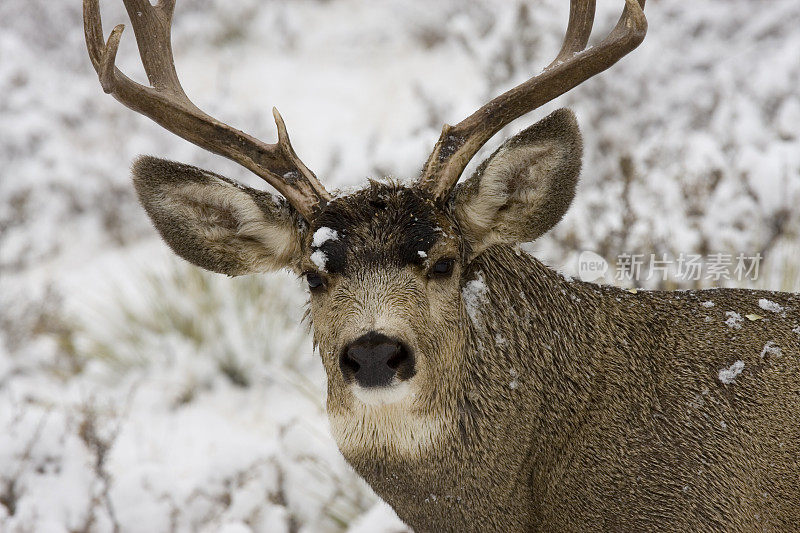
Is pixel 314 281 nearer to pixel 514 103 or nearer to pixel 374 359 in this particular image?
pixel 374 359

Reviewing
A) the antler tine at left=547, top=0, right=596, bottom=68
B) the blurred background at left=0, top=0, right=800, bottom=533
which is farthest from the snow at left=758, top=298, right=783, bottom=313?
the blurred background at left=0, top=0, right=800, bottom=533

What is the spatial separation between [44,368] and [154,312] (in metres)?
1.26

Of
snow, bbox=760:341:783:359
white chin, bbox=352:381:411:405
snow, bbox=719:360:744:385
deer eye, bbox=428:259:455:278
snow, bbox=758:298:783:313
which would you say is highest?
snow, bbox=758:298:783:313

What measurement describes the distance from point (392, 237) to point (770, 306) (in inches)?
61.4

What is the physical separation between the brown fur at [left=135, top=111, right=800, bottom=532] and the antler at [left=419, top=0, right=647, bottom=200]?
0.08 m

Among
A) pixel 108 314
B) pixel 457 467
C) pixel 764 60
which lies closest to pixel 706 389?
pixel 457 467

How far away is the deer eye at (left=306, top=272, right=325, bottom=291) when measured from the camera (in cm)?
302

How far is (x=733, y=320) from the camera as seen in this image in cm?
321

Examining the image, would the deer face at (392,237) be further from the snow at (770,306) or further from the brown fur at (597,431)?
the snow at (770,306)

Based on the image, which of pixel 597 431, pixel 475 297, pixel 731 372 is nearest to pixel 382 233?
pixel 475 297

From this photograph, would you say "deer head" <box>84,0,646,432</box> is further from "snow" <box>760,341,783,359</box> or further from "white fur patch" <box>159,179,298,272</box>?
"snow" <box>760,341,783,359</box>

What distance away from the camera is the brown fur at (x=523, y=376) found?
2.89m

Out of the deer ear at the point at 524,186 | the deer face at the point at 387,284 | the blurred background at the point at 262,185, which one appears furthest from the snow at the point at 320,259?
the deer ear at the point at 524,186

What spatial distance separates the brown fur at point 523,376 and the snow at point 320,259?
Answer: 0.01m
